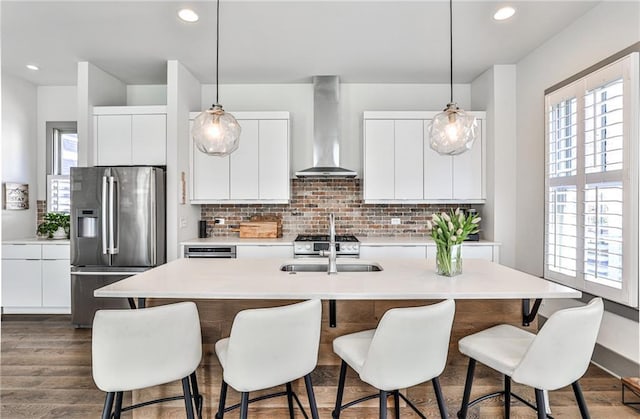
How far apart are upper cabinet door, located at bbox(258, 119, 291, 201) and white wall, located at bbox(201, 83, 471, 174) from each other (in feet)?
1.10

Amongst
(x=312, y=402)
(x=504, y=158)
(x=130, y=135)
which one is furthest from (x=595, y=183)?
(x=130, y=135)

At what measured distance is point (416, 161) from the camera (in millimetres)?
4203

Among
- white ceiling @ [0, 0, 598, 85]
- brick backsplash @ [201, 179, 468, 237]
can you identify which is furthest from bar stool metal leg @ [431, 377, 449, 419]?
brick backsplash @ [201, 179, 468, 237]

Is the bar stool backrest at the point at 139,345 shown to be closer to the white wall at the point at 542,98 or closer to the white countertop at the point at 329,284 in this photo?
the white countertop at the point at 329,284

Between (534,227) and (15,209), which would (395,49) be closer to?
(534,227)

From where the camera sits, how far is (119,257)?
11.9 ft

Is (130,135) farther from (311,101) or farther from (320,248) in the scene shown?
(320,248)

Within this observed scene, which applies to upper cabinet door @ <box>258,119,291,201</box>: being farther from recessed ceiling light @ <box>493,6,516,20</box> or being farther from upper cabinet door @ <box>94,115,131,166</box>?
recessed ceiling light @ <box>493,6,516,20</box>

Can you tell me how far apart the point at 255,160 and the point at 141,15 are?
5.89 feet

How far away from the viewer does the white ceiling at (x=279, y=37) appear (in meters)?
2.79

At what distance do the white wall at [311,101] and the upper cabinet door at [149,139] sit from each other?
771mm

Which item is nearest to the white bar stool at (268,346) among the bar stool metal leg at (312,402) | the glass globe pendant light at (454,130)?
the bar stool metal leg at (312,402)

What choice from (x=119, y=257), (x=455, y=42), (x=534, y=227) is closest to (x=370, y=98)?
(x=455, y=42)

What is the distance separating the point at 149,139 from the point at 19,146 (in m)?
1.80
